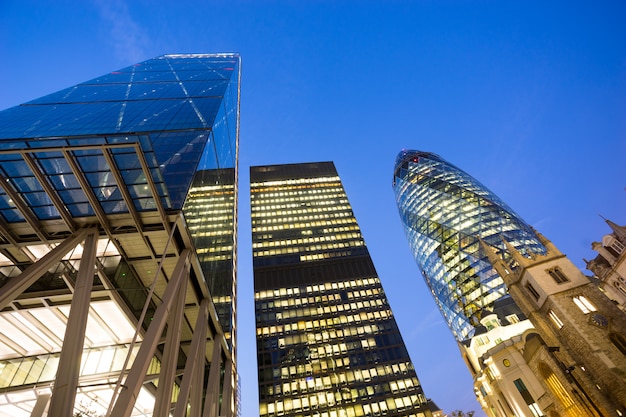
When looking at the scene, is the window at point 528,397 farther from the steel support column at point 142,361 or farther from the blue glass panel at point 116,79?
the blue glass panel at point 116,79

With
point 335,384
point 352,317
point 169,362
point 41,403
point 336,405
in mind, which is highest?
point 352,317

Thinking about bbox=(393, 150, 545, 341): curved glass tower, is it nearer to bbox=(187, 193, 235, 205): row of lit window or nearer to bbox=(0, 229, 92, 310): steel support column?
bbox=(187, 193, 235, 205): row of lit window

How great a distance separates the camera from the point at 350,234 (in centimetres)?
9975

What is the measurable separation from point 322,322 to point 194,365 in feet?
190

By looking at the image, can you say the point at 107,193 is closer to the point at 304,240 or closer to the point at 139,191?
the point at 139,191

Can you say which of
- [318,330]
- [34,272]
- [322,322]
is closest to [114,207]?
[34,272]

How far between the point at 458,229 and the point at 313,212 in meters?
44.5

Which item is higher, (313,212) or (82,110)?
(313,212)

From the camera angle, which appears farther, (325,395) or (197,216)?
(325,395)

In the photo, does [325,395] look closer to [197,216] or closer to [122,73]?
[197,216]

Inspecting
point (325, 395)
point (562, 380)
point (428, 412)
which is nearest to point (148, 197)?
point (562, 380)

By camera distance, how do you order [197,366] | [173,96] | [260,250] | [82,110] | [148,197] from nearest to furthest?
[148,197]
[197,366]
[82,110]
[173,96]
[260,250]

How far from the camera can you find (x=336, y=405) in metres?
61.7

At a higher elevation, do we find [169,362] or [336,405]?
[336,405]
